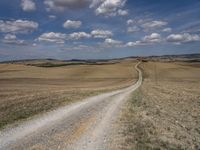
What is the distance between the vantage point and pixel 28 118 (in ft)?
55.9

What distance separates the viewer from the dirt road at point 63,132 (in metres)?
11.6

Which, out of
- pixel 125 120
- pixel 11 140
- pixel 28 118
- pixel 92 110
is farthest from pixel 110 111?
pixel 11 140

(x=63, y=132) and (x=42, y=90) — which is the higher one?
(x=63, y=132)

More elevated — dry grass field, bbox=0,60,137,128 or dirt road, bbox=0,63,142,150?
dirt road, bbox=0,63,142,150

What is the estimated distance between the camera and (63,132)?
13.8 metres

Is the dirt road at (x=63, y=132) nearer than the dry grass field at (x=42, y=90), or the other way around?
the dirt road at (x=63, y=132)

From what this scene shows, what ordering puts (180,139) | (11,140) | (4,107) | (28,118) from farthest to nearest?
(4,107)
(28,118)
(180,139)
(11,140)

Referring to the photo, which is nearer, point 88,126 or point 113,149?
→ point 113,149

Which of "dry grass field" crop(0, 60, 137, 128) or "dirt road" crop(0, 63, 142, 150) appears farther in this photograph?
"dry grass field" crop(0, 60, 137, 128)

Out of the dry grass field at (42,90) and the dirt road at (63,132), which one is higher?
the dirt road at (63,132)

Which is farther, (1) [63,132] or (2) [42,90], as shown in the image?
(2) [42,90]

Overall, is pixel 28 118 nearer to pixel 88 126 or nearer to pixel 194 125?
pixel 88 126

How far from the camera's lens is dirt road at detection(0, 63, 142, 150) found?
11.6m

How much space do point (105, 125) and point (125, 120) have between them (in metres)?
1.99
